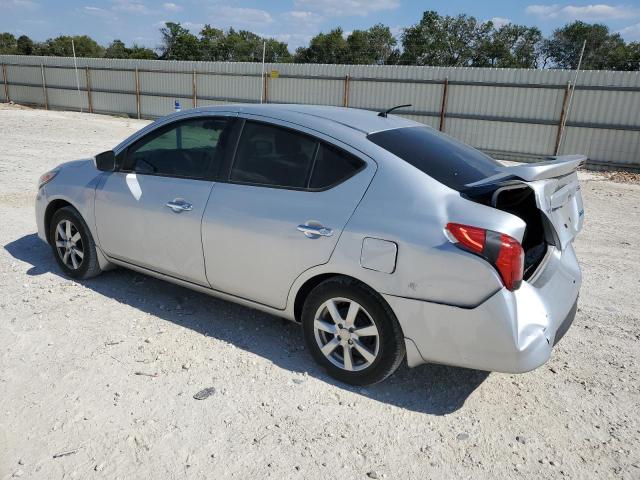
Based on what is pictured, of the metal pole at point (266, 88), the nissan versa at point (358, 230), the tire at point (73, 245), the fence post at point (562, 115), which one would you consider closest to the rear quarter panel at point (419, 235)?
the nissan versa at point (358, 230)

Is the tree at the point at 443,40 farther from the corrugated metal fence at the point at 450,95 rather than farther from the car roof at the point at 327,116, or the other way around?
the car roof at the point at 327,116

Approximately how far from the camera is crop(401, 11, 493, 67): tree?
5419cm

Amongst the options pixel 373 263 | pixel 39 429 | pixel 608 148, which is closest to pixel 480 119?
pixel 608 148

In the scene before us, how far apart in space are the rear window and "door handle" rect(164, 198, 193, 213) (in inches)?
54.0

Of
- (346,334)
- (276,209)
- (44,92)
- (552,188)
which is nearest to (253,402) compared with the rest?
(346,334)

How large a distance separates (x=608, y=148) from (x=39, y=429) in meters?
15.9

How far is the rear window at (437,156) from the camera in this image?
3.00 m

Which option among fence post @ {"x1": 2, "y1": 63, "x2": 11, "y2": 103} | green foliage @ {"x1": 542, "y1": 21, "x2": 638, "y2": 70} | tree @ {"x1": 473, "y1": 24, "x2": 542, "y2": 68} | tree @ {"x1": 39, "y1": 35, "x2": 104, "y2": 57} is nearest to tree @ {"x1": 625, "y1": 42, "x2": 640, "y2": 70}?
green foliage @ {"x1": 542, "y1": 21, "x2": 638, "y2": 70}

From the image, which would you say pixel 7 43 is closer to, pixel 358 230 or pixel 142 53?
pixel 142 53

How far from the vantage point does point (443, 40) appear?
58.0 m

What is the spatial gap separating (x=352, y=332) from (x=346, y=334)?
0.15ft

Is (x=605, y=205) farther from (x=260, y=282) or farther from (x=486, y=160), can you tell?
(x=260, y=282)

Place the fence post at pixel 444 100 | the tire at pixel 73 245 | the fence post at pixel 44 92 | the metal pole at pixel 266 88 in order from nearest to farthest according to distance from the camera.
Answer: the tire at pixel 73 245 < the fence post at pixel 444 100 < the metal pole at pixel 266 88 < the fence post at pixel 44 92

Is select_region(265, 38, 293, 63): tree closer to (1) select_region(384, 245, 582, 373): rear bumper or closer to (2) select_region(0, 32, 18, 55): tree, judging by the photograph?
(2) select_region(0, 32, 18, 55): tree
